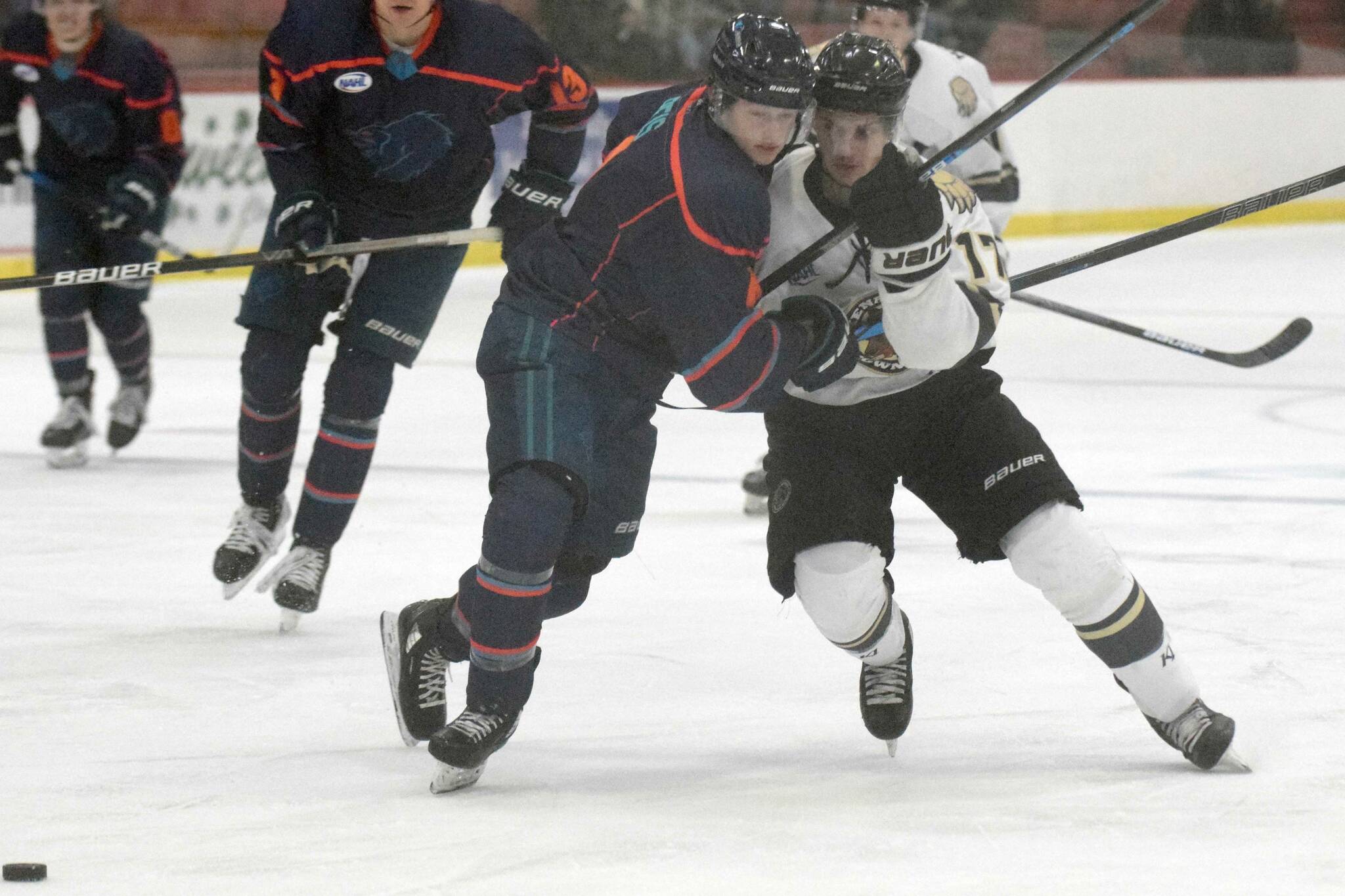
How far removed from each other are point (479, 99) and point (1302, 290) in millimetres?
6244

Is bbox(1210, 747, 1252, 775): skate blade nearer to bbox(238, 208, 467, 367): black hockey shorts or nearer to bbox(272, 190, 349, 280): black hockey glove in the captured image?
bbox(238, 208, 467, 367): black hockey shorts

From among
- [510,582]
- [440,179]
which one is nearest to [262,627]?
[440,179]

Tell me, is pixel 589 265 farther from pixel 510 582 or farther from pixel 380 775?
pixel 380 775

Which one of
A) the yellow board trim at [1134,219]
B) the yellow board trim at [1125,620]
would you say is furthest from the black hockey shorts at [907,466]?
the yellow board trim at [1134,219]

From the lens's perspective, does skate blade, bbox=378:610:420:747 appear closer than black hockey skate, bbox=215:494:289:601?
Yes

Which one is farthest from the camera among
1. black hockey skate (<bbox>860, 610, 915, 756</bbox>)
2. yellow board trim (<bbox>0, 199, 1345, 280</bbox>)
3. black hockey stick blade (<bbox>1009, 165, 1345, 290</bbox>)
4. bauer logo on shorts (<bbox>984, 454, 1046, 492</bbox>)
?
yellow board trim (<bbox>0, 199, 1345, 280</bbox>)

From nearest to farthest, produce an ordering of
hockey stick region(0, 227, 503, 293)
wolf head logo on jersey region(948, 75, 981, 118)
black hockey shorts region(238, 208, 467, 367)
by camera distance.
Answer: hockey stick region(0, 227, 503, 293)
black hockey shorts region(238, 208, 467, 367)
wolf head logo on jersey region(948, 75, 981, 118)

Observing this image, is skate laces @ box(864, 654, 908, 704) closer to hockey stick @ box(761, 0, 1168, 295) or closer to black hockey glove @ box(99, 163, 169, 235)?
hockey stick @ box(761, 0, 1168, 295)

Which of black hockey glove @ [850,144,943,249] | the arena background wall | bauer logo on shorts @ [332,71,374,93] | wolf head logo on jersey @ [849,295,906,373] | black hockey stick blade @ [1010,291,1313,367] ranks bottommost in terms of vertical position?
the arena background wall

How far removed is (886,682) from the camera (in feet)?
8.46

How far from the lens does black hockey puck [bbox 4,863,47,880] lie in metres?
2.03

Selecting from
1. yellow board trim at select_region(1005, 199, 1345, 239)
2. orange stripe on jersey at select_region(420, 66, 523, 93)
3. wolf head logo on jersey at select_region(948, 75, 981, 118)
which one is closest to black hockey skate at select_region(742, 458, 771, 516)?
wolf head logo on jersey at select_region(948, 75, 981, 118)

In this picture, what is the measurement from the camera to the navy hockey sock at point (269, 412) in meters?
3.38

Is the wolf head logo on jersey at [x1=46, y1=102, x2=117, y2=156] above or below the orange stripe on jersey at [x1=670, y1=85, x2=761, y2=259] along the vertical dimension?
below
